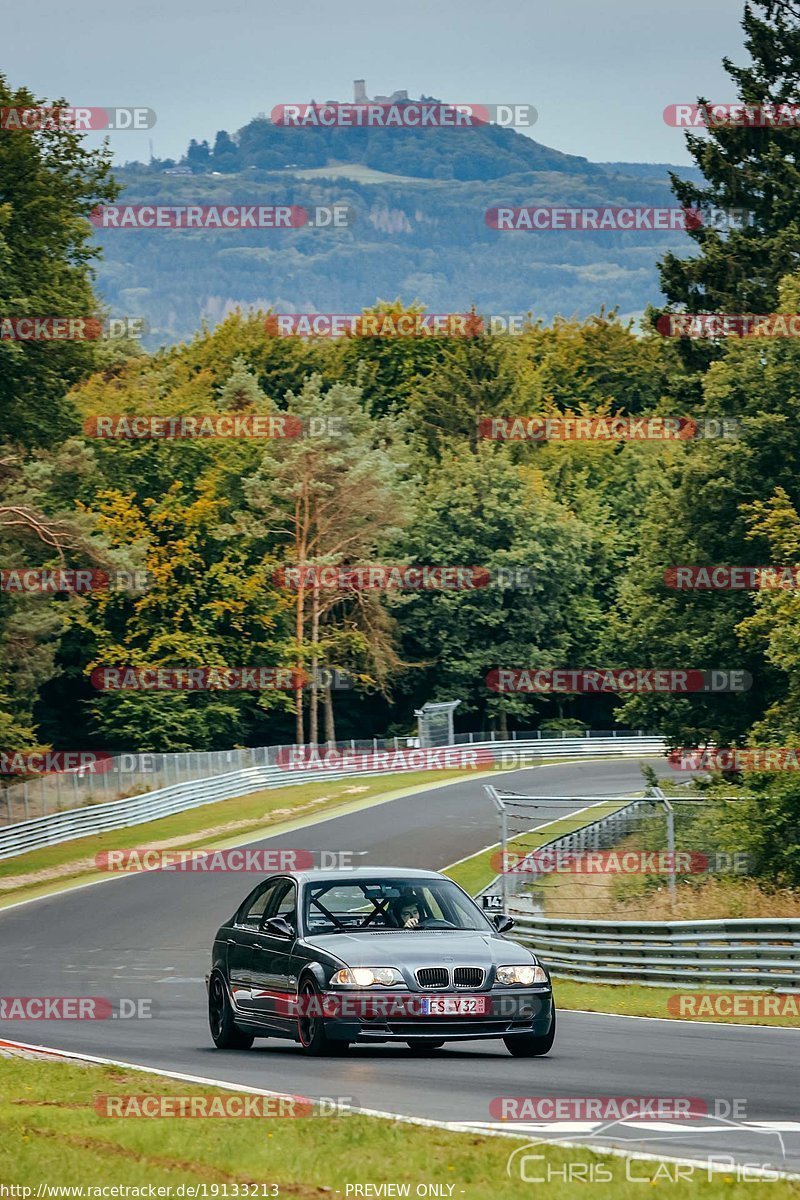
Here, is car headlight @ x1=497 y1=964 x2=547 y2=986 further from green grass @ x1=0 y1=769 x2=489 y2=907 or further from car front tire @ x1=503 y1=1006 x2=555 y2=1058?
green grass @ x1=0 y1=769 x2=489 y2=907

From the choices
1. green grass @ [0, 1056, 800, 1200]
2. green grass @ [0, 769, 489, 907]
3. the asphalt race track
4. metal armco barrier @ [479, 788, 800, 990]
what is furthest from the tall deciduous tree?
green grass @ [0, 1056, 800, 1200]

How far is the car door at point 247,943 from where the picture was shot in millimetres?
15281

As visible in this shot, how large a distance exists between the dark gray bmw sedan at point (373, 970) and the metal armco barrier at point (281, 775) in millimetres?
36359

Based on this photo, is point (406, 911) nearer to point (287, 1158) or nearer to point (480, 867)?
point (287, 1158)

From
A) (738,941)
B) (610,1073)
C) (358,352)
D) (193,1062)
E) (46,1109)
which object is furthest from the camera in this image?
(358,352)

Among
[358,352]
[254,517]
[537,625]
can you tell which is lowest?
[537,625]

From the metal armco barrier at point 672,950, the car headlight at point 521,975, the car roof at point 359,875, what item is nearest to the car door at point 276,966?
the car roof at point 359,875

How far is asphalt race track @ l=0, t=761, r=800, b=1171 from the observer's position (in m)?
10.3

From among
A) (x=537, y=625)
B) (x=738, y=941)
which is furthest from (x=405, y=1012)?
(x=537, y=625)

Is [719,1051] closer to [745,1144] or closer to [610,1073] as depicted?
[610,1073]

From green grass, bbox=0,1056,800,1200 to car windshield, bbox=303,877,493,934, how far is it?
400 cm

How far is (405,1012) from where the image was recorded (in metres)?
13.6

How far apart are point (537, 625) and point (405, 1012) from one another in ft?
237

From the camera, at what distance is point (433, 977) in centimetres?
1365
